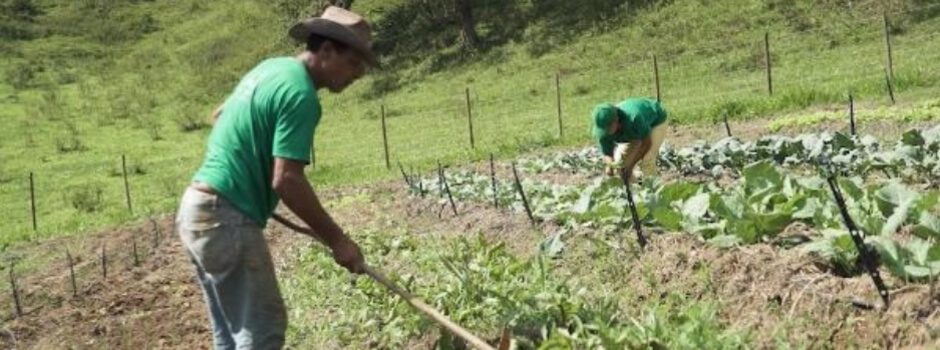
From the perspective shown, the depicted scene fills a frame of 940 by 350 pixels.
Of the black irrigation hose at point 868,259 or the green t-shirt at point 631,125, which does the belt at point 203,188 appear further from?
the green t-shirt at point 631,125

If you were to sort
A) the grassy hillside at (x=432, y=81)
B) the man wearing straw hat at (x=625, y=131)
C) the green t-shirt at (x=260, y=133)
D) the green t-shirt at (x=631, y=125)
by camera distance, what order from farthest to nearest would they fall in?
the grassy hillside at (x=432, y=81), the green t-shirt at (x=631, y=125), the man wearing straw hat at (x=625, y=131), the green t-shirt at (x=260, y=133)

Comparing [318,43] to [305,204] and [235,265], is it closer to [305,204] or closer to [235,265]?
[305,204]

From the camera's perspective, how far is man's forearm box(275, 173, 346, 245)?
12.9 feet

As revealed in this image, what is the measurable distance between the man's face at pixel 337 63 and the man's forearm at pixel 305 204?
438mm

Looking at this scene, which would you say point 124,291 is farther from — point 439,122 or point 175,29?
point 175,29

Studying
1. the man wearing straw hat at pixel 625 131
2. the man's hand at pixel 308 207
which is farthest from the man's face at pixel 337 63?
the man wearing straw hat at pixel 625 131

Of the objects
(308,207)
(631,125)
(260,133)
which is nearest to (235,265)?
(308,207)

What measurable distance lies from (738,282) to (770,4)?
2129 centimetres

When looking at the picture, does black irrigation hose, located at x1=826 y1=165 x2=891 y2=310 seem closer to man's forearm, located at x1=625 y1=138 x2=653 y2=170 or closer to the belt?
the belt

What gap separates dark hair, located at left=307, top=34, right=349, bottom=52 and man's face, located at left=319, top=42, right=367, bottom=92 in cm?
1

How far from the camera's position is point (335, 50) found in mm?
4094

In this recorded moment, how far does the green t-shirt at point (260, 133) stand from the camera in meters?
3.88

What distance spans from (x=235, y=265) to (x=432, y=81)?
23.8m

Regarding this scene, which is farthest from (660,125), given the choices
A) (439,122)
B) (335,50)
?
(439,122)
